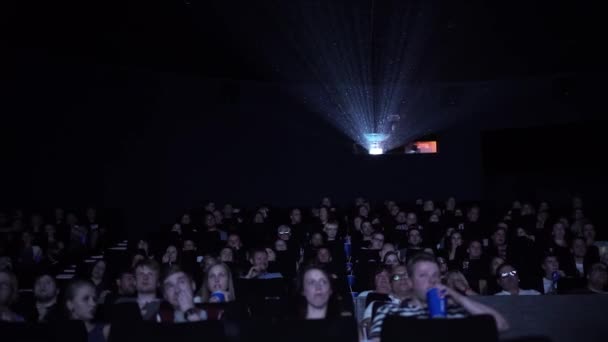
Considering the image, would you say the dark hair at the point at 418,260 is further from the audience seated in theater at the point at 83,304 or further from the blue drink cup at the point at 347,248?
the blue drink cup at the point at 347,248

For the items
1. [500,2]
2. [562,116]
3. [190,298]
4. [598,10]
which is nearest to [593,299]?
[190,298]

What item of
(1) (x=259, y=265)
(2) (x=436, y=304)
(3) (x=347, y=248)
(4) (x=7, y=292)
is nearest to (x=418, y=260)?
(2) (x=436, y=304)

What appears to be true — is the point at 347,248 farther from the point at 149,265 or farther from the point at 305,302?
the point at 305,302

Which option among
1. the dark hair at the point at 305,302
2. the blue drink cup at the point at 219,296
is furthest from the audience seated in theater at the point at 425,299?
the blue drink cup at the point at 219,296

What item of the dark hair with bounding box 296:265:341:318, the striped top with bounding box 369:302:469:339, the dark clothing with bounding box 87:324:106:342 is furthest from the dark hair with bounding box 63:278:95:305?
the striped top with bounding box 369:302:469:339

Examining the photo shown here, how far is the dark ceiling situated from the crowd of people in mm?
2863

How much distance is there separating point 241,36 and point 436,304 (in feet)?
23.9

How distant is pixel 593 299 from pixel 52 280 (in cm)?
442

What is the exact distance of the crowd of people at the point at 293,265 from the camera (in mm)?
3621

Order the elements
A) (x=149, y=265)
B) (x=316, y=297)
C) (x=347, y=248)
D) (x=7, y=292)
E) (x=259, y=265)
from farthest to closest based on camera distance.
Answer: (x=347, y=248)
(x=259, y=265)
(x=149, y=265)
(x=7, y=292)
(x=316, y=297)

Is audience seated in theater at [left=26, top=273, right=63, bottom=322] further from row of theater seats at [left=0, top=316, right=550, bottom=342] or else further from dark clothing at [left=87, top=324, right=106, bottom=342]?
row of theater seats at [left=0, top=316, right=550, bottom=342]

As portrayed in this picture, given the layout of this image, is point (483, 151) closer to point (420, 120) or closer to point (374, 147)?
point (420, 120)

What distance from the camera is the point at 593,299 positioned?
13.9ft

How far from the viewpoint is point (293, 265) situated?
6980 millimetres
